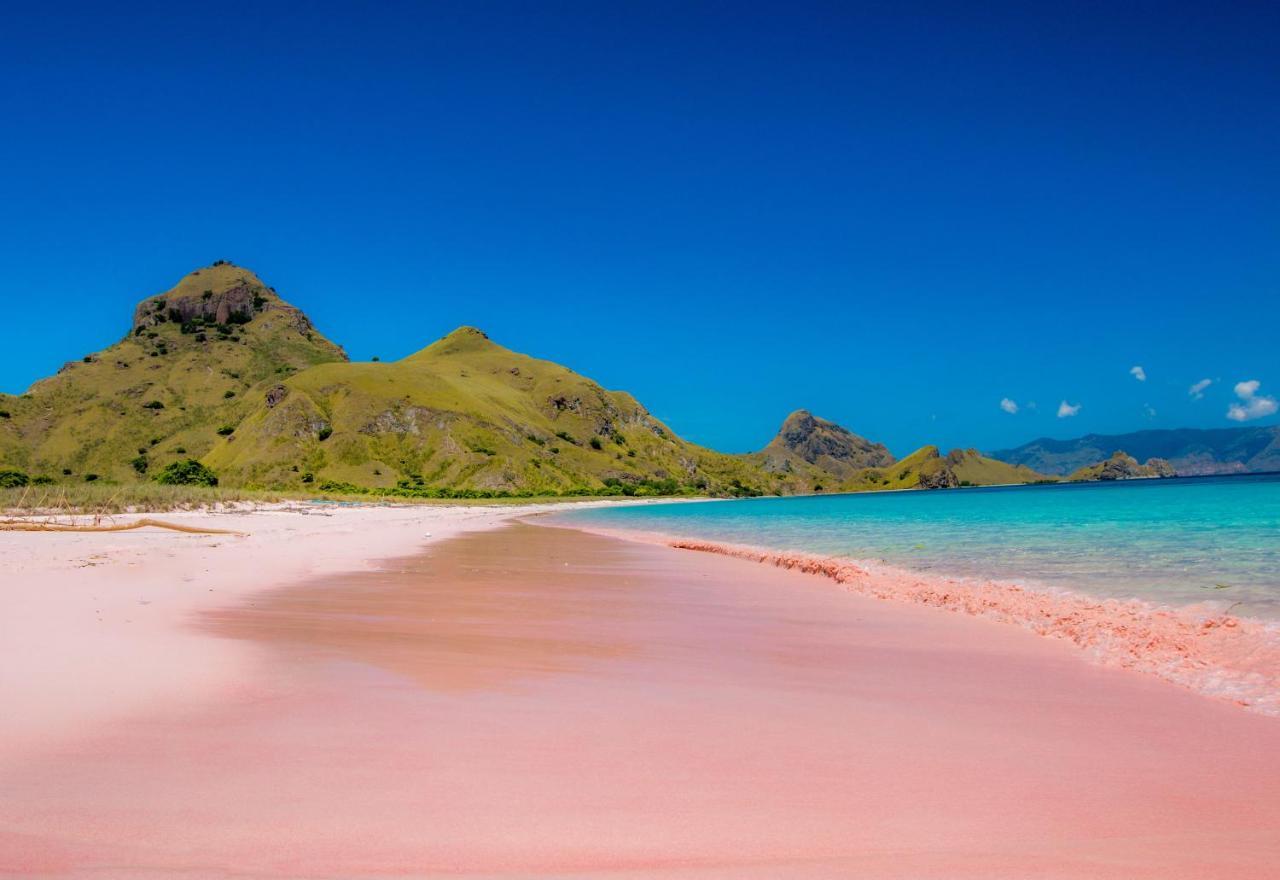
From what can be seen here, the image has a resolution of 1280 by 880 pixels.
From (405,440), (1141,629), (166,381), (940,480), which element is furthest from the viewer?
(940,480)

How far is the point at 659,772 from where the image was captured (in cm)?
400

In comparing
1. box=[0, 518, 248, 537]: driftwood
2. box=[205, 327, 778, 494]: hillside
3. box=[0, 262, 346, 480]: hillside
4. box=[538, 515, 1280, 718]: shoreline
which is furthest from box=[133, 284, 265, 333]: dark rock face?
box=[538, 515, 1280, 718]: shoreline

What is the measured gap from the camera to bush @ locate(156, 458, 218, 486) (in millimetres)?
69688

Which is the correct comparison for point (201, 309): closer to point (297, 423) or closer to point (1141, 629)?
point (297, 423)

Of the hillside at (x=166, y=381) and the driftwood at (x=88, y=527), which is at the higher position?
the hillside at (x=166, y=381)

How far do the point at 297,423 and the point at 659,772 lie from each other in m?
Result: 124

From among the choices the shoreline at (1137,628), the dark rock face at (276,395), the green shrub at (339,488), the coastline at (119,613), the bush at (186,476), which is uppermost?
the dark rock face at (276,395)

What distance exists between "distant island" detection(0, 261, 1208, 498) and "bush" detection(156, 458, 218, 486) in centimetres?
24

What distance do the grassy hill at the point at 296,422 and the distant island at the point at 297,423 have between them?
33 centimetres

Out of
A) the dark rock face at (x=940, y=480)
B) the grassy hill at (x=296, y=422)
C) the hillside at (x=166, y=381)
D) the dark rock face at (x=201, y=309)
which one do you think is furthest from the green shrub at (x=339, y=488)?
the dark rock face at (x=940, y=480)

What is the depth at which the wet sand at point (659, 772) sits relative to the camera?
3096mm

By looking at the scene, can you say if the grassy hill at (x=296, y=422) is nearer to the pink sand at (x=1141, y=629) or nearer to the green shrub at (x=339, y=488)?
the green shrub at (x=339, y=488)

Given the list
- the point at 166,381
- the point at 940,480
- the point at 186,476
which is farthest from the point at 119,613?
the point at 940,480

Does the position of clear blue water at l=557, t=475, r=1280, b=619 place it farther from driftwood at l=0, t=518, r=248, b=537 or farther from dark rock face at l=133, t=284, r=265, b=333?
dark rock face at l=133, t=284, r=265, b=333
